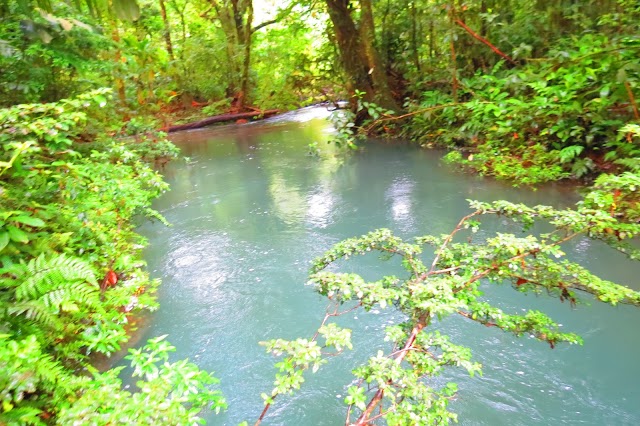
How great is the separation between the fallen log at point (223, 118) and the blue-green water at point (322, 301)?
702 centimetres

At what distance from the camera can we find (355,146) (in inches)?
287

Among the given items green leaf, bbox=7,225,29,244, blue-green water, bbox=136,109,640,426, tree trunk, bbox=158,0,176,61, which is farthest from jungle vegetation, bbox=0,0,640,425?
tree trunk, bbox=158,0,176,61

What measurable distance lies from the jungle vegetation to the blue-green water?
29 cm

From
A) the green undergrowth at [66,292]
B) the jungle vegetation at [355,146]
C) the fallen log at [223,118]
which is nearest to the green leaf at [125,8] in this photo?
the jungle vegetation at [355,146]

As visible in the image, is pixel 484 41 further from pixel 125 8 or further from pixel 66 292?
pixel 66 292

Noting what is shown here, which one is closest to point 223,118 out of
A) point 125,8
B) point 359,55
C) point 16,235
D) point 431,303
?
point 359,55

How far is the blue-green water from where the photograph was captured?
256 centimetres

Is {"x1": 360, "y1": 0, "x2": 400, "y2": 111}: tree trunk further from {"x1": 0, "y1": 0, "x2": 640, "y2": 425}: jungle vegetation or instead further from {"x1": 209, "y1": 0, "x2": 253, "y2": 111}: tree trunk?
{"x1": 209, "y1": 0, "x2": 253, "y2": 111}: tree trunk

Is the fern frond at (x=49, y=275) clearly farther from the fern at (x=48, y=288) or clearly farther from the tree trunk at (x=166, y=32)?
the tree trunk at (x=166, y=32)

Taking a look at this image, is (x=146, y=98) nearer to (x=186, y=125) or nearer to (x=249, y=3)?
(x=186, y=125)

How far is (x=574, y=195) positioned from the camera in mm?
5328

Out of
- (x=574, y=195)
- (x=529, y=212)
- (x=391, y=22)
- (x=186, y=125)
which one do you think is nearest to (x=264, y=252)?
(x=529, y=212)

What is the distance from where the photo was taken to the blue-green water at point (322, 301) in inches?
101

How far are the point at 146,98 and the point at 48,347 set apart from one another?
11355 mm
